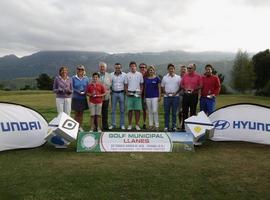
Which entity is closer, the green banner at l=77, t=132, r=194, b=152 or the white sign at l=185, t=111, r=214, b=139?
the green banner at l=77, t=132, r=194, b=152

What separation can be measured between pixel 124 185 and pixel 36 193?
149 centimetres

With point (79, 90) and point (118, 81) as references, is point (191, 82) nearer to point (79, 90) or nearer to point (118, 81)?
point (118, 81)

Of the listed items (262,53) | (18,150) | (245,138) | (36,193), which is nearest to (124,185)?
(36,193)

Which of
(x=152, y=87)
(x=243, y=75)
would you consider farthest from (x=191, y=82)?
(x=243, y=75)

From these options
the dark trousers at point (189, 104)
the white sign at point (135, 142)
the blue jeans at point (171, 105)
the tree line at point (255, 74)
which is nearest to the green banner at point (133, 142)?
the white sign at point (135, 142)

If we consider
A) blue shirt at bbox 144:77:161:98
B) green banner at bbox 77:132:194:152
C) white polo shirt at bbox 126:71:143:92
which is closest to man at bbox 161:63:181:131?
blue shirt at bbox 144:77:161:98

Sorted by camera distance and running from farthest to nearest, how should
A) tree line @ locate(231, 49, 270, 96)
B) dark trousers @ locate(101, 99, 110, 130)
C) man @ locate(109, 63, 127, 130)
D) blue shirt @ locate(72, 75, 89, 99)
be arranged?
tree line @ locate(231, 49, 270, 96) → dark trousers @ locate(101, 99, 110, 130) → man @ locate(109, 63, 127, 130) → blue shirt @ locate(72, 75, 89, 99)

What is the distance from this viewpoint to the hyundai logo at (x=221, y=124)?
34.5ft

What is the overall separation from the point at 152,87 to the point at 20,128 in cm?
426

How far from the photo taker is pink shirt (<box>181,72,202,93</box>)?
11.5 meters

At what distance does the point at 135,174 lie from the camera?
7.27 meters

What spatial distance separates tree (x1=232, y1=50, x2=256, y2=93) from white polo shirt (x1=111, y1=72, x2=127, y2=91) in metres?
53.6

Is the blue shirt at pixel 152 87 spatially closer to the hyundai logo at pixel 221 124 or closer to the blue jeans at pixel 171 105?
the blue jeans at pixel 171 105

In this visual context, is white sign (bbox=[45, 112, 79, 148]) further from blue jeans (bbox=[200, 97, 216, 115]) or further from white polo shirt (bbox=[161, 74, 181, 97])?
blue jeans (bbox=[200, 97, 216, 115])
